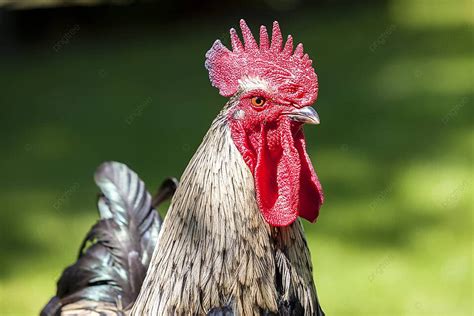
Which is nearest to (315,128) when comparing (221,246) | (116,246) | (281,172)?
(116,246)

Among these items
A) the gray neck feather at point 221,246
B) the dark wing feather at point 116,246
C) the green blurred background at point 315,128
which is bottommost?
the gray neck feather at point 221,246

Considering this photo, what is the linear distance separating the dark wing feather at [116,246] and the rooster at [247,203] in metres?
0.61

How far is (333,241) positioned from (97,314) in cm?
290

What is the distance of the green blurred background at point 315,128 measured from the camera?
5723 mm

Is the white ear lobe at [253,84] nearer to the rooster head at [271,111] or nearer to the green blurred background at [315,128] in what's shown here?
the rooster head at [271,111]

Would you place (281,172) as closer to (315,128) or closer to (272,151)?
(272,151)

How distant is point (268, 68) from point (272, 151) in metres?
0.27

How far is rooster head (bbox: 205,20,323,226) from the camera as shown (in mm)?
2656

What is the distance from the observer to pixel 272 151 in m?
2.73

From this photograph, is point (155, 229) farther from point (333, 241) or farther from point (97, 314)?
point (333, 241)

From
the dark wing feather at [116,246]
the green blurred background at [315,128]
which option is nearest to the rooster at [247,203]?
the dark wing feather at [116,246]

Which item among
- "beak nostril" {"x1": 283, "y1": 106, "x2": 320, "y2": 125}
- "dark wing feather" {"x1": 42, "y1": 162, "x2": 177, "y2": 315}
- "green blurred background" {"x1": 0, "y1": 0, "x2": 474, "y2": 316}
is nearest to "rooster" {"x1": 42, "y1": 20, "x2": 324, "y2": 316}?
"beak nostril" {"x1": 283, "y1": 106, "x2": 320, "y2": 125}

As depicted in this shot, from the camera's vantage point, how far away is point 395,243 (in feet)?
19.4

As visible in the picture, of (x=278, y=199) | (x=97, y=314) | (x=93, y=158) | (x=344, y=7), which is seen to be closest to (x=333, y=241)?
(x=93, y=158)
